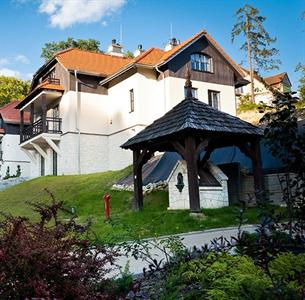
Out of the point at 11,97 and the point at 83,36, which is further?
the point at 11,97

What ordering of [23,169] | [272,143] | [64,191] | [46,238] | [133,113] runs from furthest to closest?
[23,169], [133,113], [64,191], [272,143], [46,238]

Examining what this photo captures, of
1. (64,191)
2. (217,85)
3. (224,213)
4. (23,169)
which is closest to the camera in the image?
(224,213)

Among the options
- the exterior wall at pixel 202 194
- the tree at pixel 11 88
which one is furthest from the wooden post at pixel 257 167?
the tree at pixel 11 88

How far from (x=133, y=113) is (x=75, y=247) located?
23769 mm

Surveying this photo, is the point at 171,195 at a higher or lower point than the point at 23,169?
lower

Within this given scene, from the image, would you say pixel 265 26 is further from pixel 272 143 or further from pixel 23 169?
pixel 272 143

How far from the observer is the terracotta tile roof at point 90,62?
2952 centimetres

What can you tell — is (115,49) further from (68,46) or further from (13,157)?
(68,46)

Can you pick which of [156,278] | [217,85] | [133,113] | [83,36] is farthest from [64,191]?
[83,36]

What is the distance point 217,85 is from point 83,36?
82.8 feet

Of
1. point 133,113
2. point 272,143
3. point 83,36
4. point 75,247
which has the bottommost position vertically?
point 75,247

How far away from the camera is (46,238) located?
3.51m

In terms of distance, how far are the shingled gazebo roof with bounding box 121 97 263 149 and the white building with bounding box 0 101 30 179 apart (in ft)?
94.1

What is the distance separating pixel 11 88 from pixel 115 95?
92.5 feet
